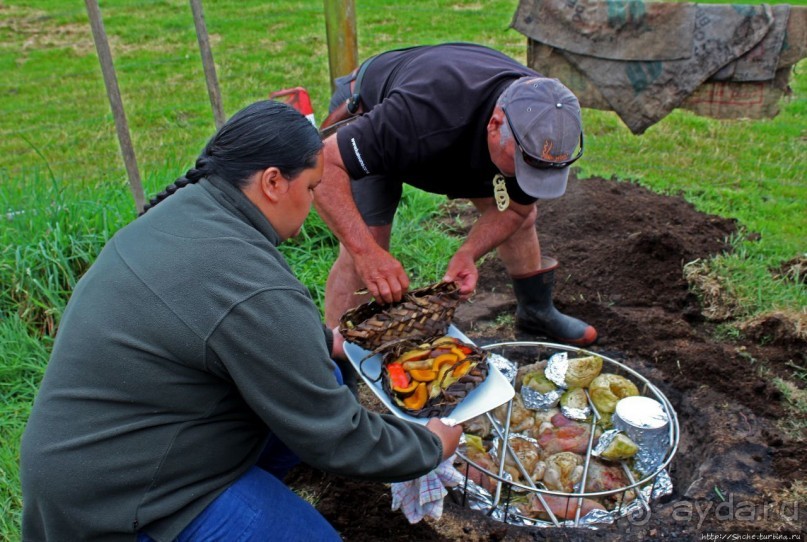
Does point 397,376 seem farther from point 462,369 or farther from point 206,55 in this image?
point 206,55

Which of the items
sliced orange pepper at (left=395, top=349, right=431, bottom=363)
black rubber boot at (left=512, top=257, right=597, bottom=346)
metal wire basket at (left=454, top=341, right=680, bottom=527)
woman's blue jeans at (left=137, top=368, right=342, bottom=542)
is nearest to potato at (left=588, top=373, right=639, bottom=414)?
metal wire basket at (left=454, top=341, right=680, bottom=527)

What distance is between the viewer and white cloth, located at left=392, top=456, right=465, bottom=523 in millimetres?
2336

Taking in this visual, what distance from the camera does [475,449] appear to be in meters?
2.95

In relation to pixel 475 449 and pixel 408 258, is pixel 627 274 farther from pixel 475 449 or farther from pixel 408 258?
pixel 475 449

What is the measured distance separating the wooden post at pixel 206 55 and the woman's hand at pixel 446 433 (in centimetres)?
232

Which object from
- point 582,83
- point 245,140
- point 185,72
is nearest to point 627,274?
point 582,83

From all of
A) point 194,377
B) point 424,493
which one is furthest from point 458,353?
point 194,377

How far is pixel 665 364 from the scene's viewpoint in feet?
11.2

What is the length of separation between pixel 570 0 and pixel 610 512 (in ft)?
13.2

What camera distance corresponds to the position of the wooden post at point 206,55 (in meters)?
3.80

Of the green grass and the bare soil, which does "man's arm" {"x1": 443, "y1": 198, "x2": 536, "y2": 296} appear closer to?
the bare soil

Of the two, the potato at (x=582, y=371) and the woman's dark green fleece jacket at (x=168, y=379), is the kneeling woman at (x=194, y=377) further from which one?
the potato at (x=582, y=371)

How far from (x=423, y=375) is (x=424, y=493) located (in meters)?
0.47

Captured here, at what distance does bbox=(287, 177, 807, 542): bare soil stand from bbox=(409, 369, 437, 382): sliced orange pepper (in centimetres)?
50
